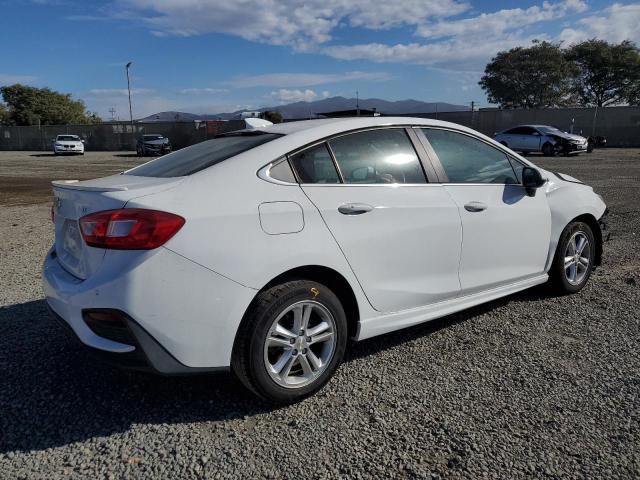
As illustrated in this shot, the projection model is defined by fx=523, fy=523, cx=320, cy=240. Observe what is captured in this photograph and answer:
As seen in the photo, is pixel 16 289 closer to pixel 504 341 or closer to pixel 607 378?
pixel 504 341

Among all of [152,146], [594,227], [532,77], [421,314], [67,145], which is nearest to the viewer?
[421,314]

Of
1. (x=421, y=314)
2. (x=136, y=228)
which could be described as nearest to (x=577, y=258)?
(x=421, y=314)

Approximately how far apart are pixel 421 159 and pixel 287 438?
2025 millimetres

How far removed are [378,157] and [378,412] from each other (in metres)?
1.59

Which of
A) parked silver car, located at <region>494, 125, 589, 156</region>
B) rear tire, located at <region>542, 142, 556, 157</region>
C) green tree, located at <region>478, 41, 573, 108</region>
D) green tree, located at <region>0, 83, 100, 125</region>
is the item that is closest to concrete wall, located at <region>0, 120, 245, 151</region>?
green tree, located at <region>0, 83, 100, 125</region>

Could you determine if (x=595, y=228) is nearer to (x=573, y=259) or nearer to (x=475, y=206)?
(x=573, y=259)

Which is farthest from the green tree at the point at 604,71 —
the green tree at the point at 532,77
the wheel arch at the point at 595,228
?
the wheel arch at the point at 595,228

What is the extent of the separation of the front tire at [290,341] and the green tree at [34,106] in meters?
74.7

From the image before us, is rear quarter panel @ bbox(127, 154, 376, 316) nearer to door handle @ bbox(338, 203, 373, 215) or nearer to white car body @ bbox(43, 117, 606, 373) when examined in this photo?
white car body @ bbox(43, 117, 606, 373)

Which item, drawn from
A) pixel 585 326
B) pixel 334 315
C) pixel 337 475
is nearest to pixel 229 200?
pixel 334 315

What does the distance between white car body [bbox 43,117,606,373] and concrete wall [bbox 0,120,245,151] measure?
39538mm

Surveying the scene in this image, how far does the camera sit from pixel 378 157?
11.2ft

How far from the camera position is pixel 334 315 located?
3.05 meters

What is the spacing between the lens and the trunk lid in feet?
8.78
